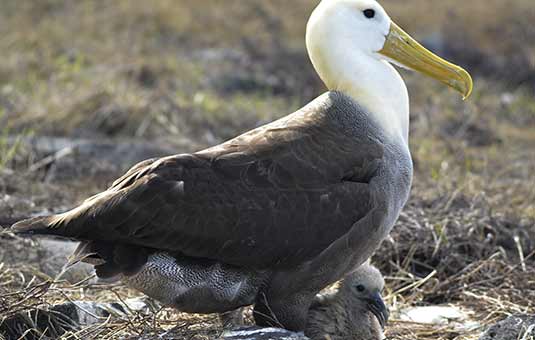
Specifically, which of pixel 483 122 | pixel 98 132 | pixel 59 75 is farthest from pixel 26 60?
pixel 483 122

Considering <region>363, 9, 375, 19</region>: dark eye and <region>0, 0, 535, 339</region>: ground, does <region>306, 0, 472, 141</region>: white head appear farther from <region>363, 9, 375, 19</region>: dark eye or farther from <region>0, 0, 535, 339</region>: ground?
<region>0, 0, 535, 339</region>: ground

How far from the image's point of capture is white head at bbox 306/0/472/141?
4.65 m

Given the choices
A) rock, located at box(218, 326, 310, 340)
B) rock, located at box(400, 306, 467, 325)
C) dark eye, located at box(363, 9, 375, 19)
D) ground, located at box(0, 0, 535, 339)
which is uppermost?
dark eye, located at box(363, 9, 375, 19)

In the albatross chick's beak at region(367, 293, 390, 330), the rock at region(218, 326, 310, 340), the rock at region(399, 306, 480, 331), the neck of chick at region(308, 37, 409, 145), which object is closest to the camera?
the rock at region(218, 326, 310, 340)

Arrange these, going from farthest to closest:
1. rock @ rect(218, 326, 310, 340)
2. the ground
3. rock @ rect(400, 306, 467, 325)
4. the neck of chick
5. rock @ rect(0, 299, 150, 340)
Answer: the ground, rock @ rect(400, 306, 467, 325), the neck of chick, rock @ rect(0, 299, 150, 340), rock @ rect(218, 326, 310, 340)

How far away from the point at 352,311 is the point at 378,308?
0.41ft

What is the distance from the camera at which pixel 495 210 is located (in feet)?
20.6

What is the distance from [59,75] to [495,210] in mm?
4721

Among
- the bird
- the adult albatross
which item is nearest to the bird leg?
the adult albatross

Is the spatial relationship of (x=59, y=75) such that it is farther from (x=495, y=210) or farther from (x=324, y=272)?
(x=324, y=272)

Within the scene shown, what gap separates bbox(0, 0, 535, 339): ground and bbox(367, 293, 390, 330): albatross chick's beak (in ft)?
0.82

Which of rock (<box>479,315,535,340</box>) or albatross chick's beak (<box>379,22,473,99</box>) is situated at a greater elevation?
albatross chick's beak (<box>379,22,473,99</box>)

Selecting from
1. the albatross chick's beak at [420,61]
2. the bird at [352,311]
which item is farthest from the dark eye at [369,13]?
the bird at [352,311]

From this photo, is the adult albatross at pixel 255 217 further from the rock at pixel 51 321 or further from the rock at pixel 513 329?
the rock at pixel 513 329
